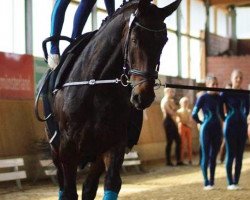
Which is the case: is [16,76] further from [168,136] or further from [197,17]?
[197,17]

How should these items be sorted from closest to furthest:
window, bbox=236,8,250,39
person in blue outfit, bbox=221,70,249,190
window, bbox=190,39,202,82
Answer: person in blue outfit, bbox=221,70,249,190, window, bbox=190,39,202,82, window, bbox=236,8,250,39

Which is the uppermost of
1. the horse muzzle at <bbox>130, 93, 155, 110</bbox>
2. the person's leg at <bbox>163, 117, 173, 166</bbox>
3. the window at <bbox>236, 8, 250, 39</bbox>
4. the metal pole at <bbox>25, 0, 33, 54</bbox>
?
the window at <bbox>236, 8, 250, 39</bbox>

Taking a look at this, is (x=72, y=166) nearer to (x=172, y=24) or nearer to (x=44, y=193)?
(x=44, y=193)

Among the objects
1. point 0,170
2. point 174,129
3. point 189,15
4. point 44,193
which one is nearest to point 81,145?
point 44,193

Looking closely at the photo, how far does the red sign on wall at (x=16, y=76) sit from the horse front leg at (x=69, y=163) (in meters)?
7.12

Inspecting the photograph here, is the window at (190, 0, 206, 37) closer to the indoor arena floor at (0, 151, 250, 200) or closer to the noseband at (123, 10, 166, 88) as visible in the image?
the indoor arena floor at (0, 151, 250, 200)

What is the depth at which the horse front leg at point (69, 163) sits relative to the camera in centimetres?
452

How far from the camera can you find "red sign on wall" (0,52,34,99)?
1157 centimetres

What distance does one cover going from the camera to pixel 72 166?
15.0ft

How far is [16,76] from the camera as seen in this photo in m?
11.9

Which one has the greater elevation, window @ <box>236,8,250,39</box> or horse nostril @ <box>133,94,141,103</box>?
window @ <box>236,8,250,39</box>

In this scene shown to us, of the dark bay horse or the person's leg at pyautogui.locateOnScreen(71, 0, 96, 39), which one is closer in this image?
the dark bay horse

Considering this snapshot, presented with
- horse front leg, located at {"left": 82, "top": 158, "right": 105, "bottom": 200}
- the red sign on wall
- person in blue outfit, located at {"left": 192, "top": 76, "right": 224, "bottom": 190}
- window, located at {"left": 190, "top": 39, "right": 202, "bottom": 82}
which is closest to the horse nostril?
horse front leg, located at {"left": 82, "top": 158, "right": 105, "bottom": 200}

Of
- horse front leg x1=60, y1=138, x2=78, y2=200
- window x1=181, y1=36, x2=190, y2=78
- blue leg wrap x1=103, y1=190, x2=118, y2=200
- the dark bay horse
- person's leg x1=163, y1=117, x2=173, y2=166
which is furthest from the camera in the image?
window x1=181, y1=36, x2=190, y2=78
